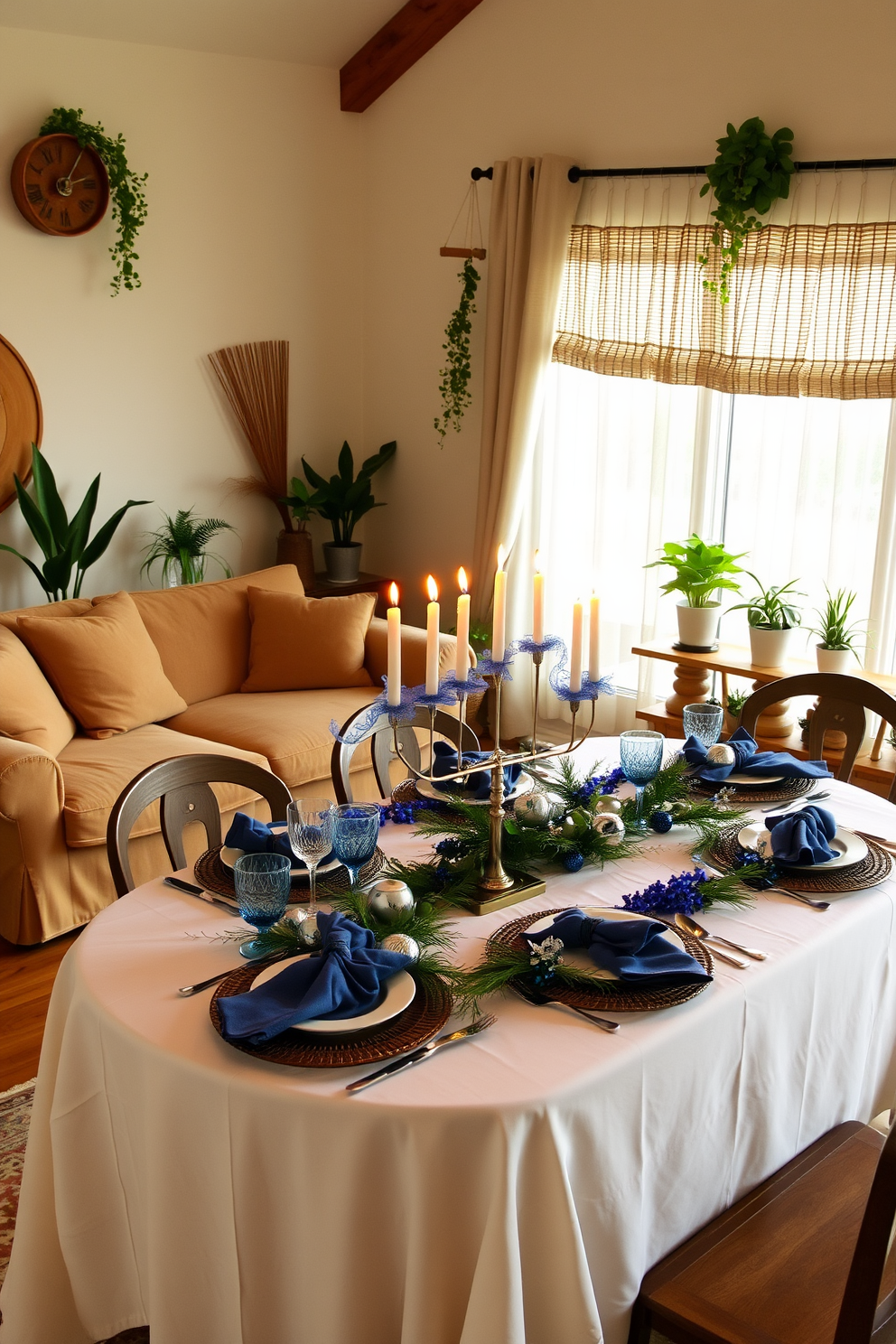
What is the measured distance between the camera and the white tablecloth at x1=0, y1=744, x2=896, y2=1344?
1.34 m

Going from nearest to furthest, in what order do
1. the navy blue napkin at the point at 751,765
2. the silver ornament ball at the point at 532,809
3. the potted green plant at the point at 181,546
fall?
the silver ornament ball at the point at 532,809
the navy blue napkin at the point at 751,765
the potted green plant at the point at 181,546

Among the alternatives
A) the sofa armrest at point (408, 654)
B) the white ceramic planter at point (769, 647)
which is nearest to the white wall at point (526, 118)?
the sofa armrest at point (408, 654)

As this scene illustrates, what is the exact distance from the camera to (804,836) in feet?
6.48

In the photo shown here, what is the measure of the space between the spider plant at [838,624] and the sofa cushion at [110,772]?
72.9 inches

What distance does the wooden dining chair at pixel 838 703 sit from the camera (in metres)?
2.72

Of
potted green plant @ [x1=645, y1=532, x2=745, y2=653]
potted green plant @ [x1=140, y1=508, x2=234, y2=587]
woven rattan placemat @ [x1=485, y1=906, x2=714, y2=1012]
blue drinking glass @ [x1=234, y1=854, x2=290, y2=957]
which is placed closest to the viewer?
woven rattan placemat @ [x1=485, y1=906, x2=714, y2=1012]

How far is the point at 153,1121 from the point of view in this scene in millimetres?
1416

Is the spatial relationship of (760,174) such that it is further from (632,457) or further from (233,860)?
(233,860)

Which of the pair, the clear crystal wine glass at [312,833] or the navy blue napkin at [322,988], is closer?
the navy blue napkin at [322,988]

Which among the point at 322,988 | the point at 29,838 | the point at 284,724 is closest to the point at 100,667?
the point at 284,724

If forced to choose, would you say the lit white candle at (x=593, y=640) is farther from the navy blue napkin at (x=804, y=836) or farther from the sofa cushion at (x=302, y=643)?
the sofa cushion at (x=302, y=643)

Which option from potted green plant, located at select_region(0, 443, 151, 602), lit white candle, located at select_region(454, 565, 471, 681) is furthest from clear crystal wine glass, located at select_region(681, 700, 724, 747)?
potted green plant, located at select_region(0, 443, 151, 602)

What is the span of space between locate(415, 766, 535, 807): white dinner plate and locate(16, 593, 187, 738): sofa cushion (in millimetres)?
1680

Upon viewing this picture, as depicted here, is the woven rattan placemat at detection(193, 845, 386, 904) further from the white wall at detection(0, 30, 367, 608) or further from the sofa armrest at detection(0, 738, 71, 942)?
the white wall at detection(0, 30, 367, 608)
